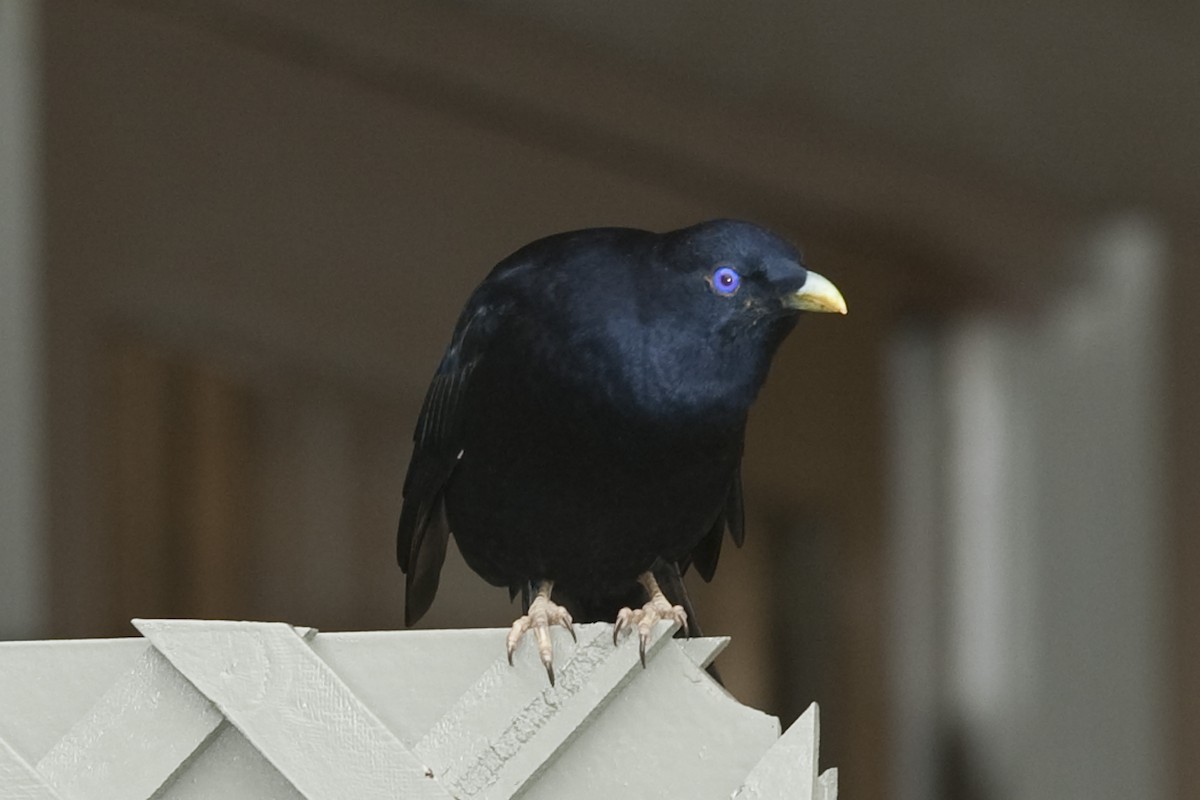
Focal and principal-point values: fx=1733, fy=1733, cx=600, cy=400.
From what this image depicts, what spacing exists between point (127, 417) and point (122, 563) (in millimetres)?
224

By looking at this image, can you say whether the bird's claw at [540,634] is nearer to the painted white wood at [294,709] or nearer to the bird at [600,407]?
the painted white wood at [294,709]

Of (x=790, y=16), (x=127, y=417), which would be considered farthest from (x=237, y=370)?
(x=790, y=16)

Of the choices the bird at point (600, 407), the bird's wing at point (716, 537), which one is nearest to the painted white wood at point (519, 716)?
the bird at point (600, 407)

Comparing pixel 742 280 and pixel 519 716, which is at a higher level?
pixel 742 280

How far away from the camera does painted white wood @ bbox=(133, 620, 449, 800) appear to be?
86cm

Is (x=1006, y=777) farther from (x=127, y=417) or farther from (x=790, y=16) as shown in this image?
(x=127, y=417)

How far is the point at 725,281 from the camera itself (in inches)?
48.4

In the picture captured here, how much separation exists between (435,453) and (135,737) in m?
0.54

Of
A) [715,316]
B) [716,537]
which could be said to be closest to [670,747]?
[715,316]

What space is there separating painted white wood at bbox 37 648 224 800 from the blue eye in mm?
511

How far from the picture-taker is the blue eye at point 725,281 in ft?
4.03

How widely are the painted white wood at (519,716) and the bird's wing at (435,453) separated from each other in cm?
47

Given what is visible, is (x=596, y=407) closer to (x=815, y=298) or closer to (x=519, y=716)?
(x=815, y=298)

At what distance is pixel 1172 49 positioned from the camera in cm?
320
